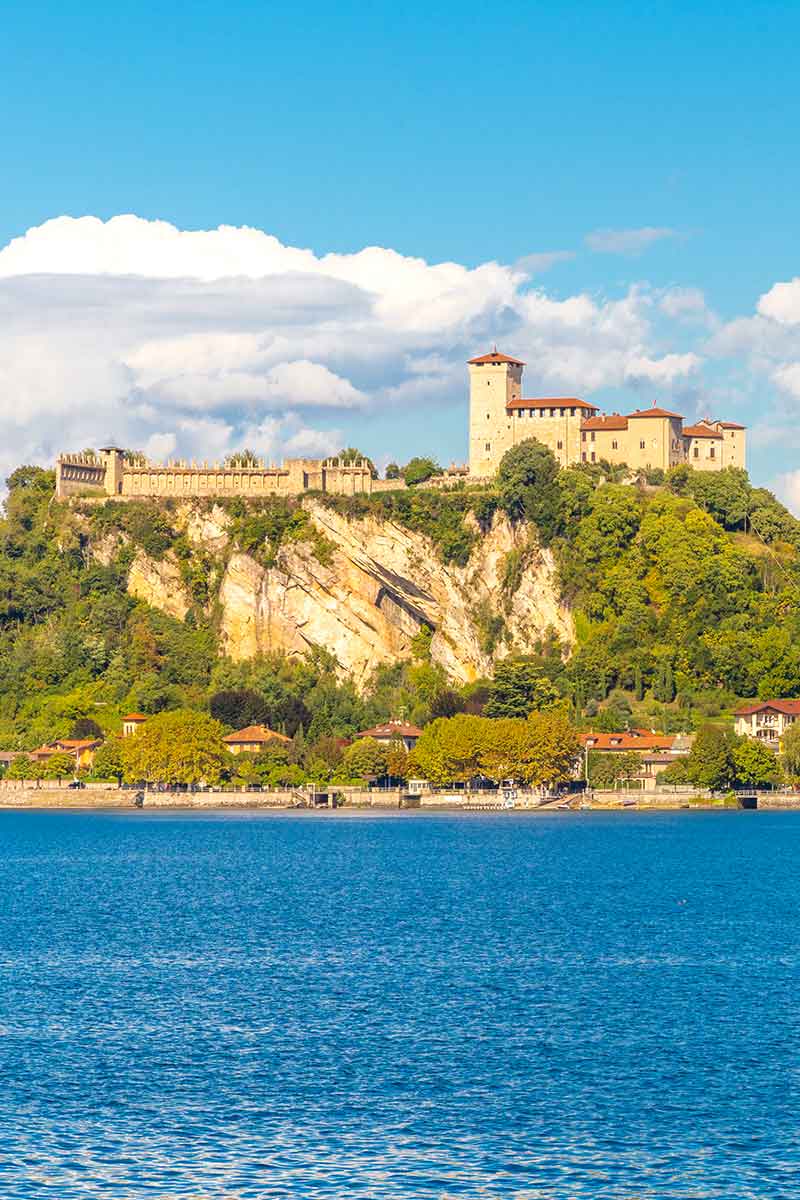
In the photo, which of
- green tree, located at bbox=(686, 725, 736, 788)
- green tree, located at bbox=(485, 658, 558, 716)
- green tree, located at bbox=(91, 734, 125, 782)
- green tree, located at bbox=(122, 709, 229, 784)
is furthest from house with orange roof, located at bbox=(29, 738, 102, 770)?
green tree, located at bbox=(686, 725, 736, 788)

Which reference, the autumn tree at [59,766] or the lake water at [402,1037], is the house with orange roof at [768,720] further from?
the lake water at [402,1037]

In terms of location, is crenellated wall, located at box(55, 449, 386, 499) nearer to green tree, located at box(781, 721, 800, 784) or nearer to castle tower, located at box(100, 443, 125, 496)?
castle tower, located at box(100, 443, 125, 496)

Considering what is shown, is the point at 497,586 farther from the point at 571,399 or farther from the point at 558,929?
the point at 558,929

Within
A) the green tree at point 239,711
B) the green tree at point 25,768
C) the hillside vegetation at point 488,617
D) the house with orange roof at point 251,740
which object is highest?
the hillside vegetation at point 488,617

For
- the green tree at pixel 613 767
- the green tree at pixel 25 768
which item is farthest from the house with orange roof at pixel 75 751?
the green tree at pixel 613 767

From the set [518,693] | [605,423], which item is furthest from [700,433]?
[518,693]

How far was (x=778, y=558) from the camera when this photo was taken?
5438 inches

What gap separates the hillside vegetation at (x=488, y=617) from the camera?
13112cm

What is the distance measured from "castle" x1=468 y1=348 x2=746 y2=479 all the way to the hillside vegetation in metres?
2.32

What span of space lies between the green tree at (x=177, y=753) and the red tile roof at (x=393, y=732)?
9.58m

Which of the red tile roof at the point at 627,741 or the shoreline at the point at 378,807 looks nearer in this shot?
the shoreline at the point at 378,807

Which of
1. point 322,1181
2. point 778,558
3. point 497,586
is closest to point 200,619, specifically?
point 497,586

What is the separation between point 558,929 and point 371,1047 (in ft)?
65.0

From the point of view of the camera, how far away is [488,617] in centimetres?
14338
